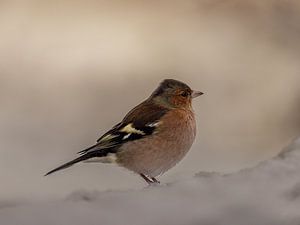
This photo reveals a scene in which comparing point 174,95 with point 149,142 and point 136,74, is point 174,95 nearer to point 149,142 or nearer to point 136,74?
point 149,142

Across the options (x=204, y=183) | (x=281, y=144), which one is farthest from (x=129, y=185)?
(x=204, y=183)

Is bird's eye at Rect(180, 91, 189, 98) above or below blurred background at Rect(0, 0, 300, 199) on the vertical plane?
below

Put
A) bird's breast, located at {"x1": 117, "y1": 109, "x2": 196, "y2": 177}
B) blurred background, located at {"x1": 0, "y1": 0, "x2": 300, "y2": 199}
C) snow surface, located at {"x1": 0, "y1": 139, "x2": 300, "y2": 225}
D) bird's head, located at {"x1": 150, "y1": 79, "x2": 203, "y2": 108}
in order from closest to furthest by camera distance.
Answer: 1. snow surface, located at {"x1": 0, "y1": 139, "x2": 300, "y2": 225}
2. bird's breast, located at {"x1": 117, "y1": 109, "x2": 196, "y2": 177}
3. bird's head, located at {"x1": 150, "y1": 79, "x2": 203, "y2": 108}
4. blurred background, located at {"x1": 0, "y1": 0, "x2": 300, "y2": 199}

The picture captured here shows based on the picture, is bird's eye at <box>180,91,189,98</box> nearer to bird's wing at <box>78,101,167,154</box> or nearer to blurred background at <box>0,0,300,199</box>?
bird's wing at <box>78,101,167,154</box>

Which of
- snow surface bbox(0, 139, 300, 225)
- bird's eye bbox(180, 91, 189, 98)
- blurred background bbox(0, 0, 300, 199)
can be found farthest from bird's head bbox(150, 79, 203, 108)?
blurred background bbox(0, 0, 300, 199)

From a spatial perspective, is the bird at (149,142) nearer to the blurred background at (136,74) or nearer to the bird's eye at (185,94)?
the bird's eye at (185,94)

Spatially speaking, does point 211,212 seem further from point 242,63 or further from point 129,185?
point 242,63

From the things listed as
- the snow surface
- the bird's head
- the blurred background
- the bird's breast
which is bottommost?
the snow surface

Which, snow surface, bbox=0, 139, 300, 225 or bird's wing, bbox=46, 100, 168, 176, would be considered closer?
snow surface, bbox=0, 139, 300, 225
